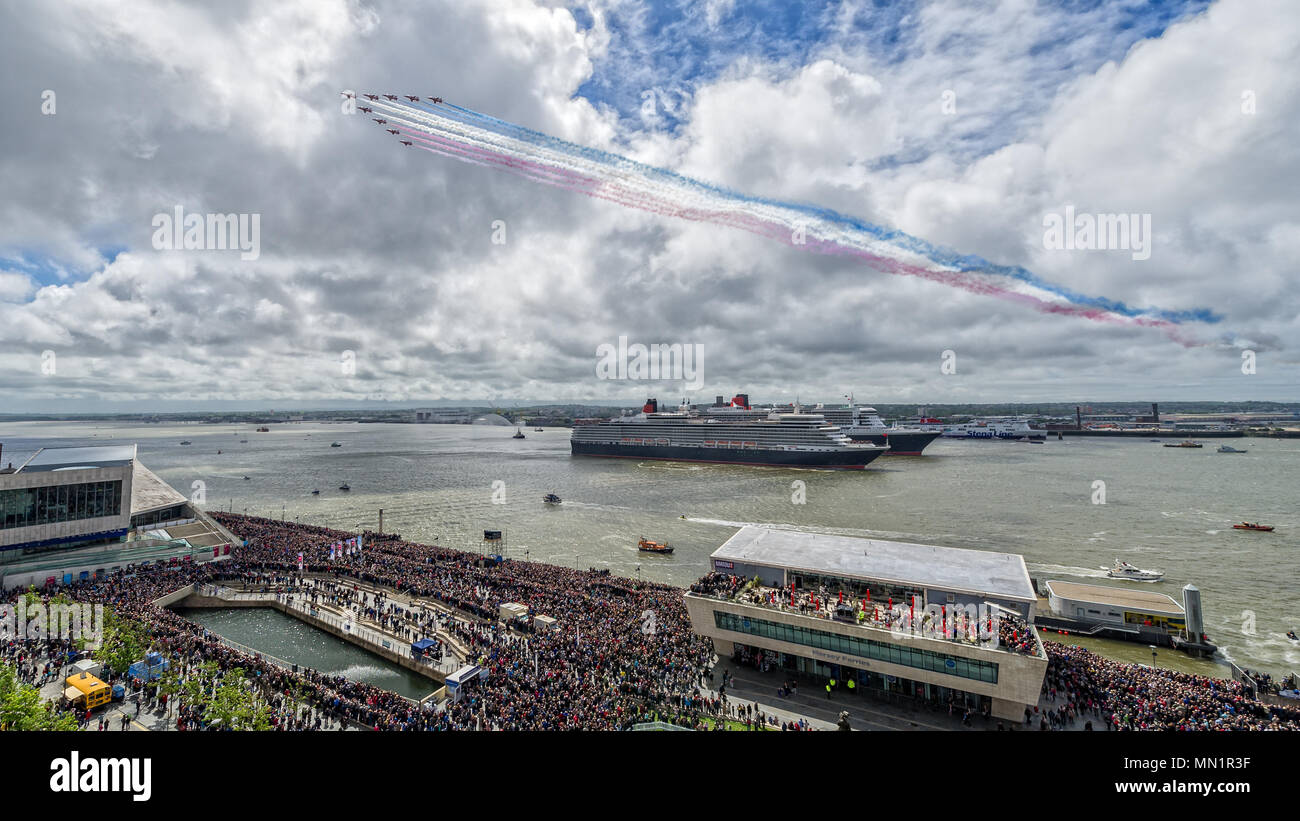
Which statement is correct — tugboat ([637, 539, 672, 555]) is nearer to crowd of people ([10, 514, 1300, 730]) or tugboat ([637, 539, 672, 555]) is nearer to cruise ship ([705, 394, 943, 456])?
crowd of people ([10, 514, 1300, 730])

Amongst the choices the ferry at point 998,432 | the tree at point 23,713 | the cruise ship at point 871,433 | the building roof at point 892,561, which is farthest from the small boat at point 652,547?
the ferry at point 998,432

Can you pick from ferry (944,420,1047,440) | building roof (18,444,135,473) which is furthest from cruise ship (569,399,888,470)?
ferry (944,420,1047,440)

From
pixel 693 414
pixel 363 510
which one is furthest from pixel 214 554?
pixel 693 414

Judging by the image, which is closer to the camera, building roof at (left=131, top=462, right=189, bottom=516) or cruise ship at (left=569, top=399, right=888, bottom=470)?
building roof at (left=131, top=462, right=189, bottom=516)

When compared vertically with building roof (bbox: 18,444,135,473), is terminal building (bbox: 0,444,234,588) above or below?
below

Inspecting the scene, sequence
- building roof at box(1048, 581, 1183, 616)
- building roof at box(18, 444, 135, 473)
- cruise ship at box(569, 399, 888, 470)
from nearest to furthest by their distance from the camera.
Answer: building roof at box(1048, 581, 1183, 616)
building roof at box(18, 444, 135, 473)
cruise ship at box(569, 399, 888, 470)

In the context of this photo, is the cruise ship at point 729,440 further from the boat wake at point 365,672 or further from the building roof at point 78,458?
the building roof at point 78,458
